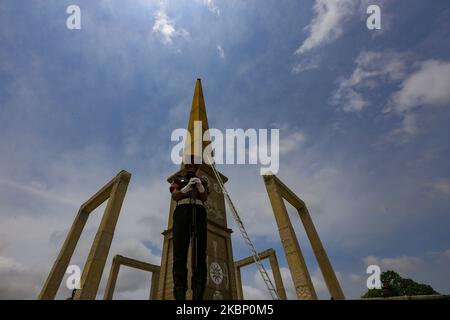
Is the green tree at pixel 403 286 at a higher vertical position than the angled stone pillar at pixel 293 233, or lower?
higher

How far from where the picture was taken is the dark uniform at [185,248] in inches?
131

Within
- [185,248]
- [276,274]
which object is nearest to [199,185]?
[185,248]

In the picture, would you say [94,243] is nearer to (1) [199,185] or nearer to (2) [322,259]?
(1) [199,185]

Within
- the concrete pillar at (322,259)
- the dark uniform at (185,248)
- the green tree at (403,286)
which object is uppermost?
the green tree at (403,286)

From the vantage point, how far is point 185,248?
11.9 ft

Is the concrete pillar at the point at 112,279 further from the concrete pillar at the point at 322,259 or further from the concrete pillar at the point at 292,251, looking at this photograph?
the concrete pillar at the point at 322,259

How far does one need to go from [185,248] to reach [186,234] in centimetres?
20

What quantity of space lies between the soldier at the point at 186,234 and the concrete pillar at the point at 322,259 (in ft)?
29.0

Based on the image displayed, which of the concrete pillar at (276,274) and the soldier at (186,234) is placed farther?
the concrete pillar at (276,274)

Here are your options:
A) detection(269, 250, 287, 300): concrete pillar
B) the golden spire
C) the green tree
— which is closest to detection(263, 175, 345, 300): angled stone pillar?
the golden spire

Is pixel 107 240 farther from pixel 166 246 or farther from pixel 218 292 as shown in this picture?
pixel 218 292

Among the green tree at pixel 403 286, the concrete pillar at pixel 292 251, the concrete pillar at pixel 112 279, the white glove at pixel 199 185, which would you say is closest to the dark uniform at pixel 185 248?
the white glove at pixel 199 185
